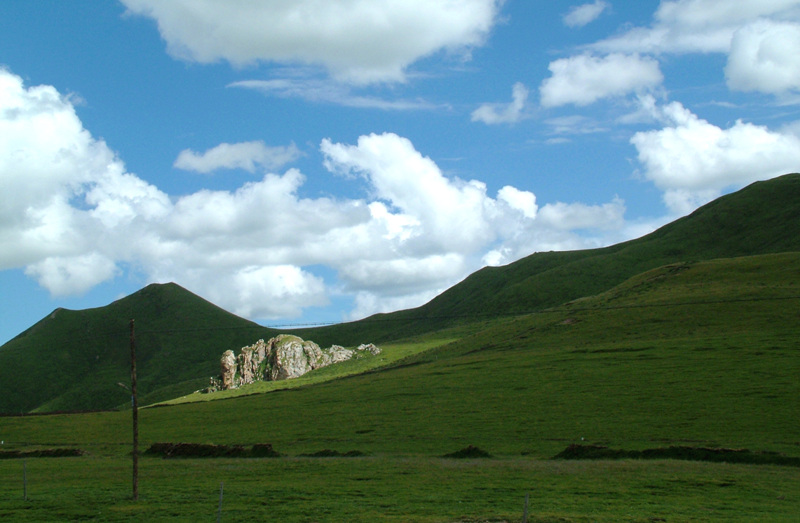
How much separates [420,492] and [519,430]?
27.6 meters

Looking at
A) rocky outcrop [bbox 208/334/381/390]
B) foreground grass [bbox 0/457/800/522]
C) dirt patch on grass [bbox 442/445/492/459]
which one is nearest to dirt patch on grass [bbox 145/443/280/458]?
foreground grass [bbox 0/457/800/522]

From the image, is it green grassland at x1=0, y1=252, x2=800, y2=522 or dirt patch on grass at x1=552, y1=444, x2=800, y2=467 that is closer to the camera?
green grassland at x1=0, y1=252, x2=800, y2=522

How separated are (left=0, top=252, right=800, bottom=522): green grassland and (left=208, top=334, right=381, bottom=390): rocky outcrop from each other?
31.7 m

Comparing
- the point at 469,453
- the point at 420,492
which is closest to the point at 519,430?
the point at 469,453

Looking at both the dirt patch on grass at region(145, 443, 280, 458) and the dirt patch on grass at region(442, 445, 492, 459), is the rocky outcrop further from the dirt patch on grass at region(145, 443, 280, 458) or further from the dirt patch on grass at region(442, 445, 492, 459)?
the dirt patch on grass at region(442, 445, 492, 459)

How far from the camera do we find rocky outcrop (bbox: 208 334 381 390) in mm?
165500

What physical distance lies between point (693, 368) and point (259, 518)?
Answer: 6168 cm

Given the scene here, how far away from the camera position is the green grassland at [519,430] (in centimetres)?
3262

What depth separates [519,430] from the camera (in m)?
61.3

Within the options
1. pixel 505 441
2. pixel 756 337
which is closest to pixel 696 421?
pixel 505 441

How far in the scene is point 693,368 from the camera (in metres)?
76.1

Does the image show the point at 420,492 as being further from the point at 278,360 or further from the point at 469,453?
the point at 278,360

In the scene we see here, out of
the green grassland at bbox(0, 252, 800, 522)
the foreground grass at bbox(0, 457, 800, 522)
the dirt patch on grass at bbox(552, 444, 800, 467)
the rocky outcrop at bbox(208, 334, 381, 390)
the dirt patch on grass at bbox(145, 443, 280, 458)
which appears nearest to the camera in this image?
the foreground grass at bbox(0, 457, 800, 522)

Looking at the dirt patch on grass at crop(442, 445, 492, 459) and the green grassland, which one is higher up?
the green grassland
